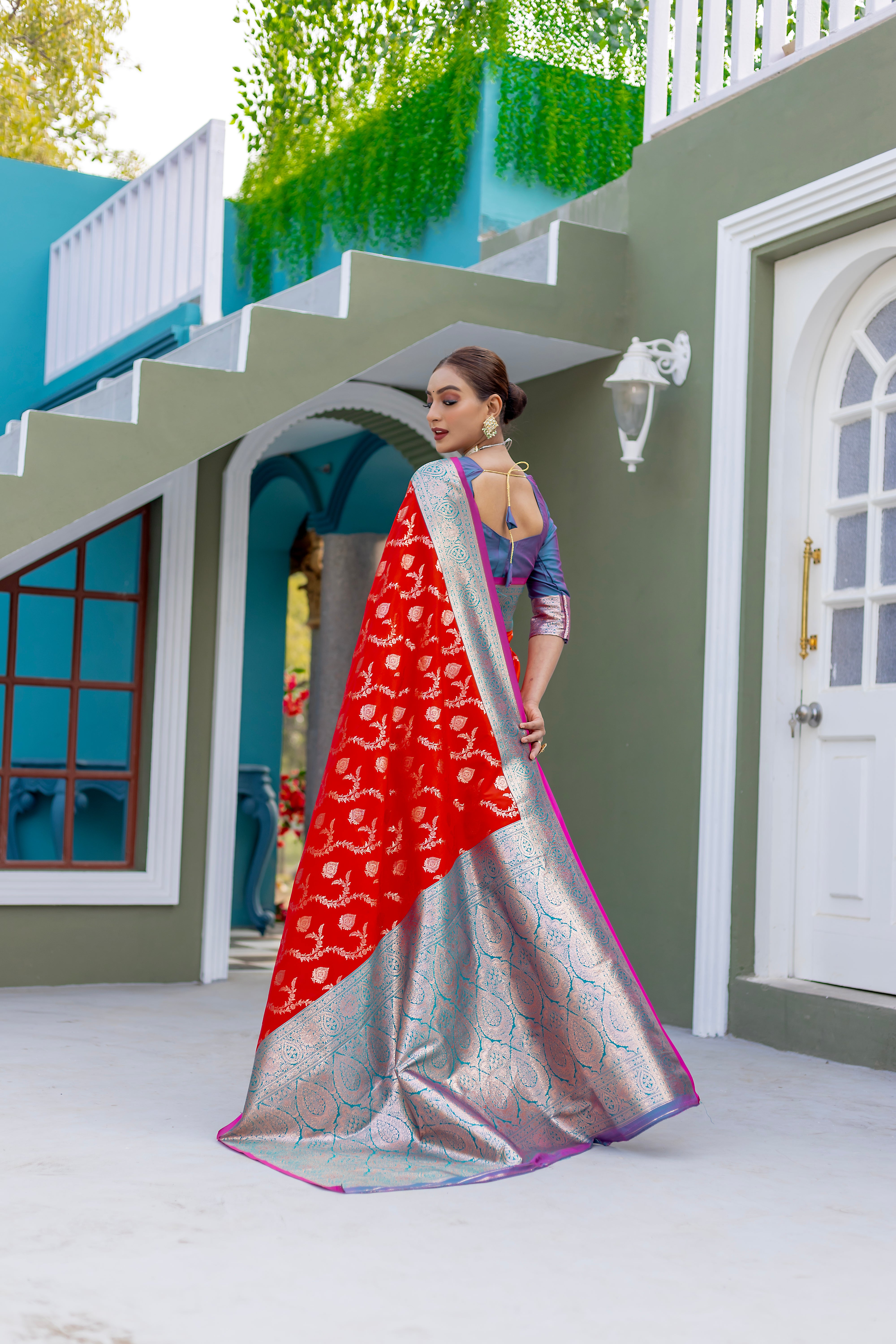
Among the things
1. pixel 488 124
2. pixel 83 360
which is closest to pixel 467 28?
pixel 488 124

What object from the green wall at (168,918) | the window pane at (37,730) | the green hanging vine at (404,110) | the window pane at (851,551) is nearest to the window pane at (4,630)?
the window pane at (37,730)

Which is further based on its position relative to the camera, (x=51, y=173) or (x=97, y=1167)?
(x=51, y=173)

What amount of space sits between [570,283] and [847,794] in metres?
1.89

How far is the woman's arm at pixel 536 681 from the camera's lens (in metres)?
2.82

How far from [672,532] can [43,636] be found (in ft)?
8.56

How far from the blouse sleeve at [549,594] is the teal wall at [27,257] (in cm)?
389

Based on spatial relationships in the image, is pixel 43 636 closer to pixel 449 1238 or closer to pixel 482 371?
pixel 482 371

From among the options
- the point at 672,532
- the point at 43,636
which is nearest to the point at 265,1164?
the point at 672,532

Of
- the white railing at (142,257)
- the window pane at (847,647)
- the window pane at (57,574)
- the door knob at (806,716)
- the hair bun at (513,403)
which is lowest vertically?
the door knob at (806,716)

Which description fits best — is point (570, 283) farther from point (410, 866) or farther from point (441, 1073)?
point (441, 1073)

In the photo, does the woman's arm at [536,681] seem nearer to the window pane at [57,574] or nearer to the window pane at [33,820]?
the window pane at [57,574]

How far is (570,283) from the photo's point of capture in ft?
15.2

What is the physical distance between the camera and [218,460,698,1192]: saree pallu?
2625mm

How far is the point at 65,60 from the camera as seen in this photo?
11.0 m
